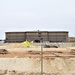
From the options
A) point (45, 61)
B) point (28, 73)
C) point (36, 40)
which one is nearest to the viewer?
point (28, 73)

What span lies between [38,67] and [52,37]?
2750 inches

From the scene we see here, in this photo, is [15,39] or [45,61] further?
[15,39]

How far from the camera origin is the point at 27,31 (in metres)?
84.2

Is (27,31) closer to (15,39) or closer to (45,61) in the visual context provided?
(15,39)

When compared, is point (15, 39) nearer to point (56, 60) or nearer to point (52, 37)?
point (52, 37)

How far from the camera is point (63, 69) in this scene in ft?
50.3

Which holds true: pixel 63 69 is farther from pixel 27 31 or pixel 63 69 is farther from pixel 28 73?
pixel 27 31

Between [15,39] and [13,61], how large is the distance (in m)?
67.7

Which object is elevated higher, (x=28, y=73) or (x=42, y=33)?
(x=42, y=33)

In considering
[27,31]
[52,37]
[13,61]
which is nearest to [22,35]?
[27,31]

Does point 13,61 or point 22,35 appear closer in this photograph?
point 13,61

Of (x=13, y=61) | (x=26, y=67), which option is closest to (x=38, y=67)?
(x=26, y=67)

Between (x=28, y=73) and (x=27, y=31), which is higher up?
(x=27, y=31)

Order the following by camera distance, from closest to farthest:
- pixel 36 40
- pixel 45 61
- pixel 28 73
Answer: pixel 28 73 → pixel 45 61 → pixel 36 40
